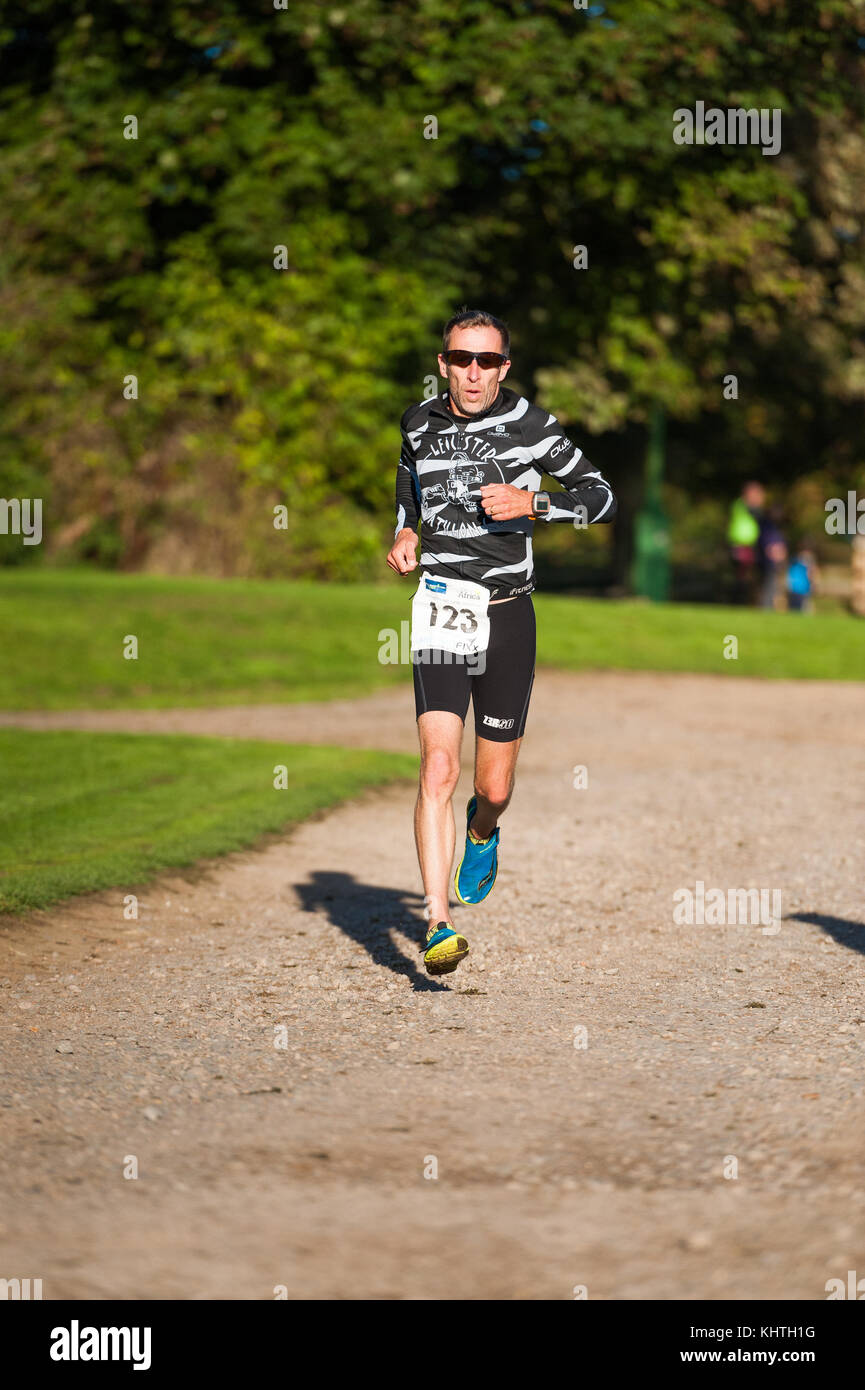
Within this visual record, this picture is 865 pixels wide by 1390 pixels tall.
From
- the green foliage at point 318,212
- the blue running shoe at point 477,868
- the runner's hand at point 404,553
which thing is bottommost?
the blue running shoe at point 477,868

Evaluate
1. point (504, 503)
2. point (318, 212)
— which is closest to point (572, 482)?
point (504, 503)

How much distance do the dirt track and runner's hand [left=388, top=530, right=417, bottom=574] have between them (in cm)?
151

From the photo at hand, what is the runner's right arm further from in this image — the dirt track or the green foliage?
the green foliage

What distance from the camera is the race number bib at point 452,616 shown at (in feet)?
19.7

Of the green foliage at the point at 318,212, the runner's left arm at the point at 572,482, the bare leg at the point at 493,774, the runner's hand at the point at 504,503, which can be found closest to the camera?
the runner's hand at the point at 504,503

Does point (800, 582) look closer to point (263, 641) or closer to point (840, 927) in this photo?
point (263, 641)

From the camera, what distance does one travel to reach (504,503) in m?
5.73

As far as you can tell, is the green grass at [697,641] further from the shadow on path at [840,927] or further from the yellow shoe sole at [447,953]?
the yellow shoe sole at [447,953]

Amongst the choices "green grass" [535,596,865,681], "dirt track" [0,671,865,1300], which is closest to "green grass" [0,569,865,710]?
"green grass" [535,596,865,681]

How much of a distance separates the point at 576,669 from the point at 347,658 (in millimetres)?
2534

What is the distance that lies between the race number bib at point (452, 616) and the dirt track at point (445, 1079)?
1.25 m

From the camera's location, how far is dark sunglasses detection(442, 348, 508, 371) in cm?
593

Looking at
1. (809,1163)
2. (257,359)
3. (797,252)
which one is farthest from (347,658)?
(809,1163)

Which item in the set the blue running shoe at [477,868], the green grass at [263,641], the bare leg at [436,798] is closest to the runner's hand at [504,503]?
the bare leg at [436,798]
